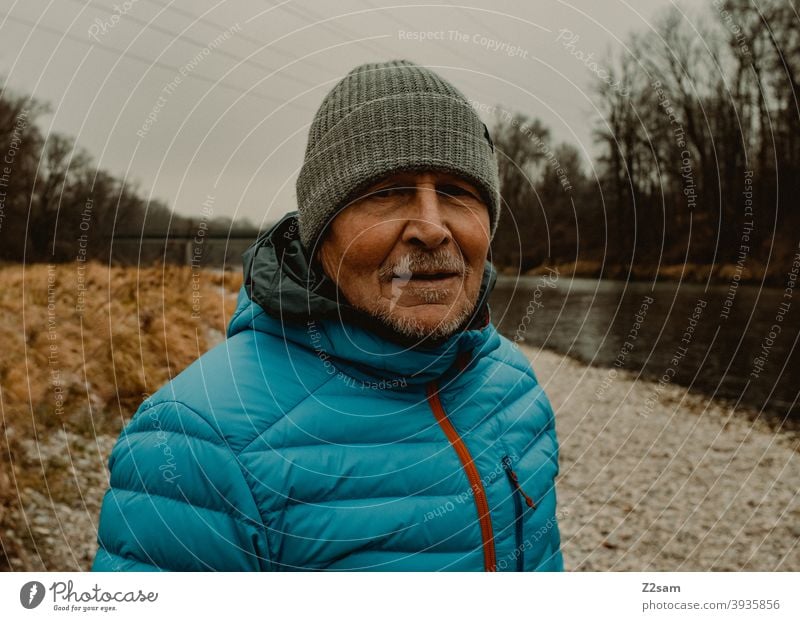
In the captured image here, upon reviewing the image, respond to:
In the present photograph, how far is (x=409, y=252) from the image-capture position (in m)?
1.00

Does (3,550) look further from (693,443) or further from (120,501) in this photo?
(693,443)

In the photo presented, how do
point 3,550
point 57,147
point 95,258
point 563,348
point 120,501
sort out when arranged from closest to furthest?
point 120,501, point 57,147, point 3,550, point 95,258, point 563,348

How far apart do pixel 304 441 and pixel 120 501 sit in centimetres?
28

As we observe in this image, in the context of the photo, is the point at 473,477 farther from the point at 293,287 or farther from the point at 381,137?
the point at 381,137

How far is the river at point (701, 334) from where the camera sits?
3457 millimetres

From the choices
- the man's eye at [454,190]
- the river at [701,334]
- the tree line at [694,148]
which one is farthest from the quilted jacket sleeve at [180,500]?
the river at [701,334]

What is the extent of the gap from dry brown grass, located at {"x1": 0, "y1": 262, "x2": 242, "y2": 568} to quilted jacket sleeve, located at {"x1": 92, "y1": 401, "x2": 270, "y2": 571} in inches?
27.2

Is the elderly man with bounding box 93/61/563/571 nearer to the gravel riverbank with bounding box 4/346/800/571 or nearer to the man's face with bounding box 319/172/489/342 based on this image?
the man's face with bounding box 319/172/489/342

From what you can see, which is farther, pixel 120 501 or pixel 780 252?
pixel 780 252

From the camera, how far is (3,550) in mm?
1982

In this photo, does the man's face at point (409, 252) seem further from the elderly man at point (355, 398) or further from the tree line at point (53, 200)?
the tree line at point (53, 200)

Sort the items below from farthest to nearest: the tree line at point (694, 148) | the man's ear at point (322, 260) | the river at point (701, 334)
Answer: the river at point (701, 334) < the tree line at point (694, 148) < the man's ear at point (322, 260)

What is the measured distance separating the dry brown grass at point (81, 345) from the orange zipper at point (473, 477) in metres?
0.73
